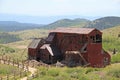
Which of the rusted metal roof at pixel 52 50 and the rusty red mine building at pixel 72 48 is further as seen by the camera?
the rusted metal roof at pixel 52 50

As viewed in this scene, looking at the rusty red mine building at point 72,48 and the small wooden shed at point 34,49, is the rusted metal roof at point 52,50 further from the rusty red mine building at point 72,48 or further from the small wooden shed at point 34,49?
the small wooden shed at point 34,49

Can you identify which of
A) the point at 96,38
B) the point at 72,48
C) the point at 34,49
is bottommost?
the point at 34,49

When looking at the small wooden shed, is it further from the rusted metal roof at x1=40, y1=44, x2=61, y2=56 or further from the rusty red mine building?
the rusted metal roof at x1=40, y1=44, x2=61, y2=56

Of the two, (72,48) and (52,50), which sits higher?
(72,48)

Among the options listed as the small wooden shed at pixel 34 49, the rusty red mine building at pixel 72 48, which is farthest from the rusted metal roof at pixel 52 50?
the small wooden shed at pixel 34 49

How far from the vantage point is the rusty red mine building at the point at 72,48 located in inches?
2336

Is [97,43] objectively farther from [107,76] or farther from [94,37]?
[107,76]

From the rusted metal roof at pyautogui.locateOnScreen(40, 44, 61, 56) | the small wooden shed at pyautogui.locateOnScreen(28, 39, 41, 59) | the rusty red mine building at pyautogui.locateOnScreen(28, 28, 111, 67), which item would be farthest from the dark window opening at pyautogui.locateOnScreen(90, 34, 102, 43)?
the small wooden shed at pyautogui.locateOnScreen(28, 39, 41, 59)

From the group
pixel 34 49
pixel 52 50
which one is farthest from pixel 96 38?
pixel 34 49

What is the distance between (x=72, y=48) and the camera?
62062 millimetres

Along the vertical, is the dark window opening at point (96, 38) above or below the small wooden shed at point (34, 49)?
above

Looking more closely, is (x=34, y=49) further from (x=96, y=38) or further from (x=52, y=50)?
(x=96, y=38)

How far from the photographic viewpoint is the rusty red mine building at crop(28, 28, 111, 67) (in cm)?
5934

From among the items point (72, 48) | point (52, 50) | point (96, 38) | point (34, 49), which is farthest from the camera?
point (34, 49)
